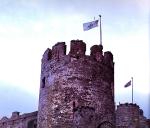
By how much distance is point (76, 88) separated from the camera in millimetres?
25812

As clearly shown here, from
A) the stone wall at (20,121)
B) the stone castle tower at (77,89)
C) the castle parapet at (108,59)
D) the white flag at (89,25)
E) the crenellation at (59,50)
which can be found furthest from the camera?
the stone wall at (20,121)

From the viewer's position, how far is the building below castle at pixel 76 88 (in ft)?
83.5

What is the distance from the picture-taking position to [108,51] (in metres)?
28.3

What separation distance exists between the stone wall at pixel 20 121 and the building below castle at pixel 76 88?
6363 millimetres

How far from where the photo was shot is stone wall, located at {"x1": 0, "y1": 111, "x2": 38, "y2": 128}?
33.8 meters

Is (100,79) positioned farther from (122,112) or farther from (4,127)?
(122,112)

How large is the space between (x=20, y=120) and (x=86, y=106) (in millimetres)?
11069

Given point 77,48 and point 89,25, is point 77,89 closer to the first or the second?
point 77,48

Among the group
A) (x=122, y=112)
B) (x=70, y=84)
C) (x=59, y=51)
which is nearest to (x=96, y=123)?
(x=70, y=84)

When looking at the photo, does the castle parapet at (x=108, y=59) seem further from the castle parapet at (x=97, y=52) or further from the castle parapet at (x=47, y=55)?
the castle parapet at (x=47, y=55)

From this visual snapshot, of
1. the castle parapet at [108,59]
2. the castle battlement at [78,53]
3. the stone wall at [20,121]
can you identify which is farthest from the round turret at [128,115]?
the castle battlement at [78,53]

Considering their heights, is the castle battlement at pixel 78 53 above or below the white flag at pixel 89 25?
below

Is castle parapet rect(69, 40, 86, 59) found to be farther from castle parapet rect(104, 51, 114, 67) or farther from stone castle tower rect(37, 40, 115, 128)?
castle parapet rect(104, 51, 114, 67)

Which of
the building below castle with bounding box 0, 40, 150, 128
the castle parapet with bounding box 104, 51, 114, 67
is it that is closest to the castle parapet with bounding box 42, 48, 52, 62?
the building below castle with bounding box 0, 40, 150, 128
